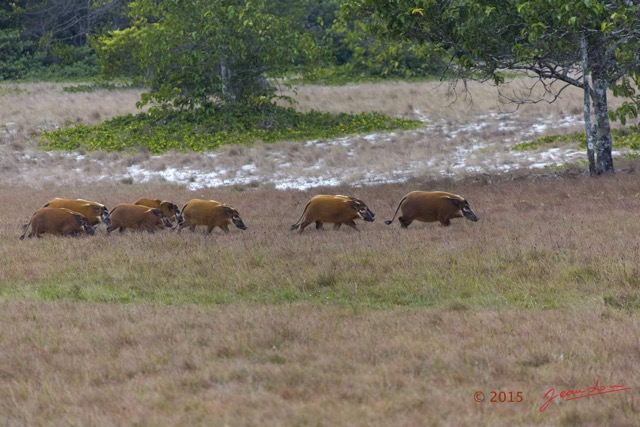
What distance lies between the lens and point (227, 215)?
17094 millimetres

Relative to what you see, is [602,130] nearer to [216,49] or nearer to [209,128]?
[209,128]

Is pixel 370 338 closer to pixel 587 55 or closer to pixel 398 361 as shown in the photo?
pixel 398 361

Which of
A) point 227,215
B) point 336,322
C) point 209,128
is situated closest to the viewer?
point 336,322

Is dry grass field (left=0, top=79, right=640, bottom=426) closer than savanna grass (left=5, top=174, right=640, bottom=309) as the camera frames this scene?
Yes

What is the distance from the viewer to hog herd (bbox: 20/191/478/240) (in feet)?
55.1

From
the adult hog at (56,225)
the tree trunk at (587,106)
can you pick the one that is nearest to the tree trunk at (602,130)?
the tree trunk at (587,106)

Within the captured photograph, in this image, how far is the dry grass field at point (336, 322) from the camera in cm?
706

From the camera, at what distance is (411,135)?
35156mm

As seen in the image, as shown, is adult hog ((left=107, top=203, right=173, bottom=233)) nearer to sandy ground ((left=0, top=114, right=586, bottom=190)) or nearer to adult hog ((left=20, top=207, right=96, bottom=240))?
adult hog ((left=20, top=207, right=96, bottom=240))

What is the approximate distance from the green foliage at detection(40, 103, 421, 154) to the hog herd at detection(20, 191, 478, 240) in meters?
15.9

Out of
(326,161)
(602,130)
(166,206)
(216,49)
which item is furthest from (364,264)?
(216,49)

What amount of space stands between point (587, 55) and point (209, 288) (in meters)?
13.8

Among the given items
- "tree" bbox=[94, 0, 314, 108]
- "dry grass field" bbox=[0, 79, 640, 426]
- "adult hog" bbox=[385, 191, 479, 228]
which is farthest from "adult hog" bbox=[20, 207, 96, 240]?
"tree" bbox=[94, 0, 314, 108]

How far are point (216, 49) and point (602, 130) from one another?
17390 millimetres
